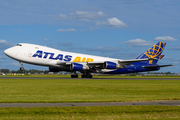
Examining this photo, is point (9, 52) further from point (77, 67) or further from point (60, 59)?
point (77, 67)

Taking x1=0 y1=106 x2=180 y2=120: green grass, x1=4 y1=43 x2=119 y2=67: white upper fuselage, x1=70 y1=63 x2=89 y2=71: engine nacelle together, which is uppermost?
x1=4 y1=43 x2=119 y2=67: white upper fuselage

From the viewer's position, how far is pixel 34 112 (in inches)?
429

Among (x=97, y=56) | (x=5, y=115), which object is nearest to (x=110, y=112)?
(x=5, y=115)

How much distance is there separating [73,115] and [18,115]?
2.40 m

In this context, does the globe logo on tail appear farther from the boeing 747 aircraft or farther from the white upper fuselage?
the white upper fuselage

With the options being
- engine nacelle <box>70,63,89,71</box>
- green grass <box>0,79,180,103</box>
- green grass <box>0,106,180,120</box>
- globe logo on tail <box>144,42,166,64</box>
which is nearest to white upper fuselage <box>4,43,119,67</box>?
engine nacelle <box>70,63,89,71</box>

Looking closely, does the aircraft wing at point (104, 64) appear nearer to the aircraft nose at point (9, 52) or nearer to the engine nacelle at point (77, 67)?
the engine nacelle at point (77, 67)

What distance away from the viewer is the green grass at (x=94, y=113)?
9.94 m

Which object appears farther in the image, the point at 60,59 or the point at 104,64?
the point at 104,64

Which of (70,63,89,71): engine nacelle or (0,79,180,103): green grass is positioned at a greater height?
(70,63,89,71): engine nacelle

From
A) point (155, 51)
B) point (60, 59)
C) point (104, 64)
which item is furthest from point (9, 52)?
point (155, 51)

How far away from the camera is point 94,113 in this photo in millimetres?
10852

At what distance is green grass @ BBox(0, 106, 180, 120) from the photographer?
9.94 m

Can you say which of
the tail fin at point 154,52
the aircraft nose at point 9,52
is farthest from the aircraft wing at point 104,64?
the tail fin at point 154,52
